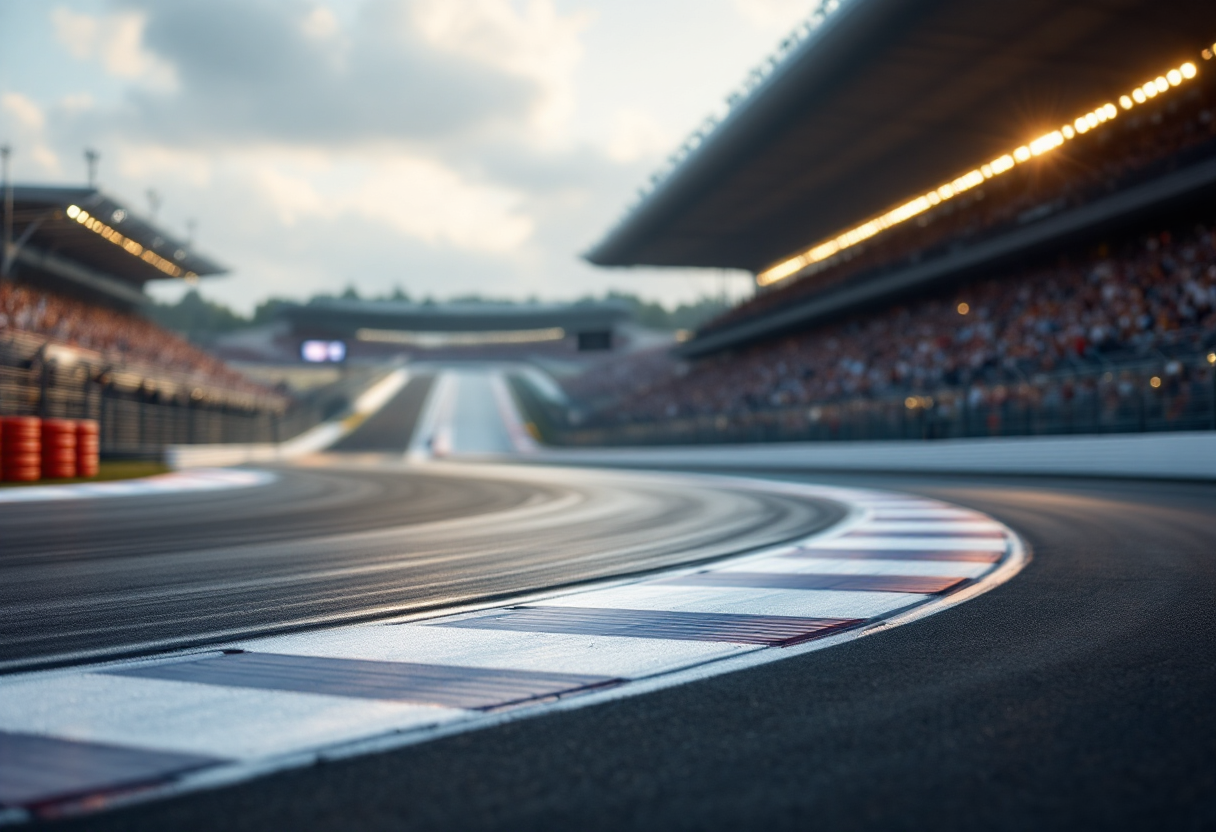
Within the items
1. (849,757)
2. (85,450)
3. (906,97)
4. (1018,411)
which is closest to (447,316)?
(906,97)

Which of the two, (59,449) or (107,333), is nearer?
(59,449)

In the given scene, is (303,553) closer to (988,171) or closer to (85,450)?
(85,450)

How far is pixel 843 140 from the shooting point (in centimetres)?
3125

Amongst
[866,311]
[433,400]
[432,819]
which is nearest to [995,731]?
[432,819]

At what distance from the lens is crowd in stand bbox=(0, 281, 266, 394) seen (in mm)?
27500

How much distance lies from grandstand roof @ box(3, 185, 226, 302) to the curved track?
2302cm

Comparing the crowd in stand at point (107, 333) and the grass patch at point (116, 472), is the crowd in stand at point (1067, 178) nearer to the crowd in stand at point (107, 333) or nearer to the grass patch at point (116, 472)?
the grass patch at point (116, 472)

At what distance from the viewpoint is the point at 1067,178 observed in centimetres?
2755

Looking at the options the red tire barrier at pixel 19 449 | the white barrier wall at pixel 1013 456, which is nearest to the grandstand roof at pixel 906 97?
the white barrier wall at pixel 1013 456

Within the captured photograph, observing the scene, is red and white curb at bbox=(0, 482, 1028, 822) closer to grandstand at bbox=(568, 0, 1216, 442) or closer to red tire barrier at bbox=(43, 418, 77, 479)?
grandstand at bbox=(568, 0, 1216, 442)

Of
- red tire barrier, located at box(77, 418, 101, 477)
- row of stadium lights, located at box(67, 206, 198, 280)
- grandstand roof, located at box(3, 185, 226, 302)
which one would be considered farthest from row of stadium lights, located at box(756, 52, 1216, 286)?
row of stadium lights, located at box(67, 206, 198, 280)

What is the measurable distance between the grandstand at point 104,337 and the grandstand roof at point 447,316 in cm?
6566

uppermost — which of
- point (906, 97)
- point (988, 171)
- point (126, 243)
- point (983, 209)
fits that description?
point (906, 97)

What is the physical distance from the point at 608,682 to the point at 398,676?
2.65ft
